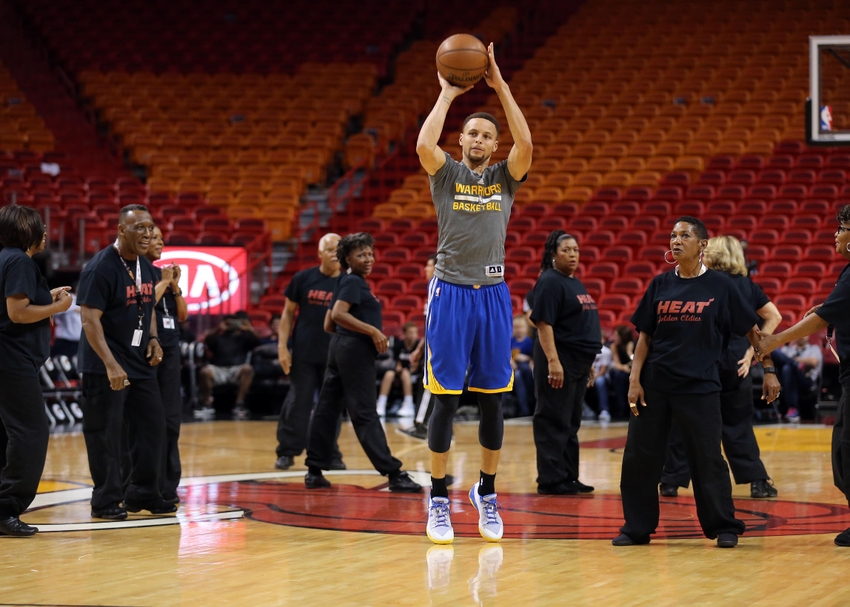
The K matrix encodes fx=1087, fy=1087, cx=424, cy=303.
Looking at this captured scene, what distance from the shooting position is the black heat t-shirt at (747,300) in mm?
6355

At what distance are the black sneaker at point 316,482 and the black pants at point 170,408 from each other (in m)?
1.06

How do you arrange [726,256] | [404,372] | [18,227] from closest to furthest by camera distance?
[18,227] < [726,256] < [404,372]

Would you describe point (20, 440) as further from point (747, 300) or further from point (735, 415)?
point (735, 415)

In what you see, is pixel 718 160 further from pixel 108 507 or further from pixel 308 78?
pixel 108 507

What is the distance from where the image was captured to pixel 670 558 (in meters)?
4.81

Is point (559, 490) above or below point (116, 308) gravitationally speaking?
below

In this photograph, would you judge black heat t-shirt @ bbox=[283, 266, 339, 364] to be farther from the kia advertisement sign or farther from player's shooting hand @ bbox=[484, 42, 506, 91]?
the kia advertisement sign

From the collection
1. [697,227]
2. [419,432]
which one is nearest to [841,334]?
[697,227]

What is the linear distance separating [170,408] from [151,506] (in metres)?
0.72

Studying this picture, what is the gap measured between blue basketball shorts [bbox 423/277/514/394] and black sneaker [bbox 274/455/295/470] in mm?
3312

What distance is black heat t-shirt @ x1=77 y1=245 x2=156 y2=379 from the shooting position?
230 inches

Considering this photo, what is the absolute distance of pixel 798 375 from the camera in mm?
12562

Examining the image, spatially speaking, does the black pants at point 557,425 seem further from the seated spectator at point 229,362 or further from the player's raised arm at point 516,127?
the seated spectator at point 229,362

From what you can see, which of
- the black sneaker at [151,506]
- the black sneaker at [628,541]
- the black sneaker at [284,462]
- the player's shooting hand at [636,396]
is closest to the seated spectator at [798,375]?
the black sneaker at [284,462]
